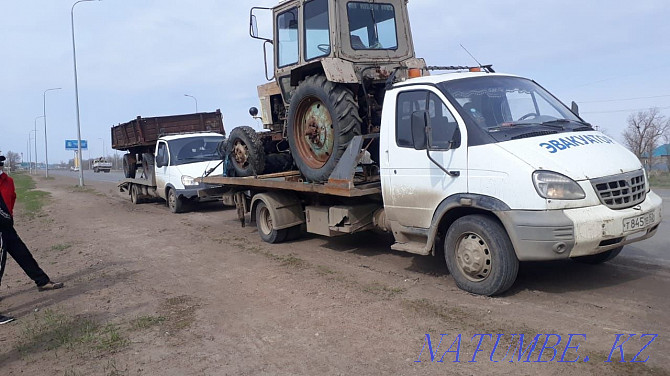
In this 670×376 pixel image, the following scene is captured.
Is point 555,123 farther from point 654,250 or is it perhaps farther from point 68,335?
point 68,335

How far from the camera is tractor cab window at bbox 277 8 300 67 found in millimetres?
8359

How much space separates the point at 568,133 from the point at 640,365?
242 centimetres

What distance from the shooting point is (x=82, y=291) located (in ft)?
20.9

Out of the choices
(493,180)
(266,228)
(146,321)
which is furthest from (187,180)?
(493,180)

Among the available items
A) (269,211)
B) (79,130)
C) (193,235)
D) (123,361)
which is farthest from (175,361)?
(79,130)

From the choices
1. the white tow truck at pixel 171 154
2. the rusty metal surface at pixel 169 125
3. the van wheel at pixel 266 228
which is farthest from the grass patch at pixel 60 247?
the rusty metal surface at pixel 169 125

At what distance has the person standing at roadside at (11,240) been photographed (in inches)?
237

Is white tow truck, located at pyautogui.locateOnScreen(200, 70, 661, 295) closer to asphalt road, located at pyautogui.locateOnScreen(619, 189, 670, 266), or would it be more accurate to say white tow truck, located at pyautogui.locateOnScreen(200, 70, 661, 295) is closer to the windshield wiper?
the windshield wiper

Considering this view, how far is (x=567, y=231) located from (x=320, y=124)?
12.9 feet

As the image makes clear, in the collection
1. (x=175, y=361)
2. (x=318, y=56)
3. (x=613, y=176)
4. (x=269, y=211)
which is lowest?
(x=175, y=361)

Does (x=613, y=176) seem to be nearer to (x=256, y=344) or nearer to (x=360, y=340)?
(x=360, y=340)

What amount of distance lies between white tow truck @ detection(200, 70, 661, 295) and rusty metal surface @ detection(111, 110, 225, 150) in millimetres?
11324

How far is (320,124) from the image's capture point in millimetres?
7512

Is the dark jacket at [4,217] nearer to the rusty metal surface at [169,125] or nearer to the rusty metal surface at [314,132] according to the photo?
the rusty metal surface at [314,132]
